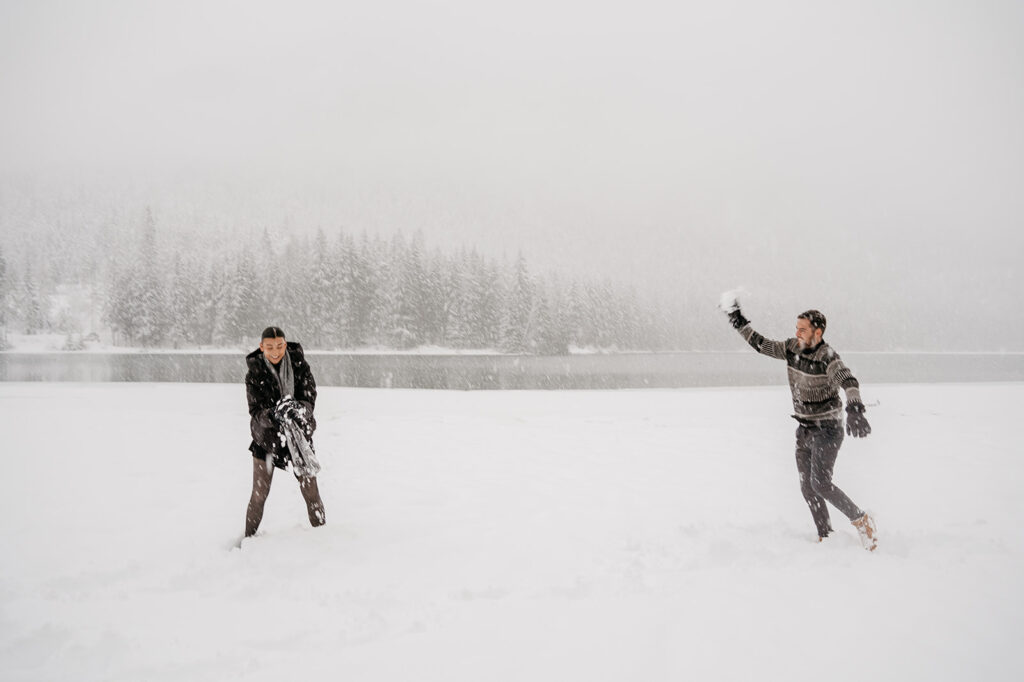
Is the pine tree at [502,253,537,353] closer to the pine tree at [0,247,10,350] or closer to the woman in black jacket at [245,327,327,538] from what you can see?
the pine tree at [0,247,10,350]

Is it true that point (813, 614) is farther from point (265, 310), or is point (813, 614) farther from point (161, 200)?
point (161, 200)

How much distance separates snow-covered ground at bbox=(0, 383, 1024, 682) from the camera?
345cm

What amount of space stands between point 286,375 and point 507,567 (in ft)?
10.1

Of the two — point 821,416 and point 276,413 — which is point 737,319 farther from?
point 276,413

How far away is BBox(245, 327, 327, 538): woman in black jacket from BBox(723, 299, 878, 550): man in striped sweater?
5.02m

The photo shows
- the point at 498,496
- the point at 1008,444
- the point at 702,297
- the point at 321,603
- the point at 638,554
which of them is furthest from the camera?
the point at 702,297

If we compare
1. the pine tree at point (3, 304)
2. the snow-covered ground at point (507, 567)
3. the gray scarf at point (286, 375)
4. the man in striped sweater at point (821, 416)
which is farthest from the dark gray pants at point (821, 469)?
the pine tree at point (3, 304)

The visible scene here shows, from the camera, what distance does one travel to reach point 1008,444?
11219mm

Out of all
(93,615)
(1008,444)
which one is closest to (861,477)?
(1008,444)

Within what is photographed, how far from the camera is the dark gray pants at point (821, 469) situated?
17.7 ft

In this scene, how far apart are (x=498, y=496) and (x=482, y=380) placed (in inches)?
1089

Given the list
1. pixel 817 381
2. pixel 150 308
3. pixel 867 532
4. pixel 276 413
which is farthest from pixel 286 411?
pixel 150 308

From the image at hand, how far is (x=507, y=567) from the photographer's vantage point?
494 cm

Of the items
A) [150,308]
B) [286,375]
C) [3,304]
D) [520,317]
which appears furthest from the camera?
[520,317]
